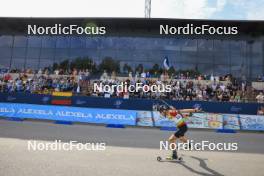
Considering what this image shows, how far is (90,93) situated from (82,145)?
13.0 meters

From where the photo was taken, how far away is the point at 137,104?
21.7m

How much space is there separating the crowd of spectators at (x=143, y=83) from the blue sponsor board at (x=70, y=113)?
13.1ft

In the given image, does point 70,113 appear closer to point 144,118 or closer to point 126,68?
point 144,118

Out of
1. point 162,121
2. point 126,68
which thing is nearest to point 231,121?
point 162,121

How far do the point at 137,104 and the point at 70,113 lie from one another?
4753 mm

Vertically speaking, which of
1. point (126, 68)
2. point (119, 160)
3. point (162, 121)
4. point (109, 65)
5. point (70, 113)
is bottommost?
point (119, 160)

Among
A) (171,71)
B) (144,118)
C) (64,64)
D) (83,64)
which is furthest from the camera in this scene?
(64,64)

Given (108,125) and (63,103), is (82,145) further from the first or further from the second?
(63,103)

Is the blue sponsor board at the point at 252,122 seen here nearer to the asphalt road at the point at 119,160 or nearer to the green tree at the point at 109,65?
the asphalt road at the point at 119,160

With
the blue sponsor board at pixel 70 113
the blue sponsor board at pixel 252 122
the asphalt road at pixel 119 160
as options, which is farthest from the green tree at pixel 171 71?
the asphalt road at pixel 119 160

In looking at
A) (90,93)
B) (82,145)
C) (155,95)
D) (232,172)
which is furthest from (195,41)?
(232,172)

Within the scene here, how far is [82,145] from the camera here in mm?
12484

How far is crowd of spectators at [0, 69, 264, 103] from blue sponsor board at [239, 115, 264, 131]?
376 centimetres

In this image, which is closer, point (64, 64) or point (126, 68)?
point (126, 68)
